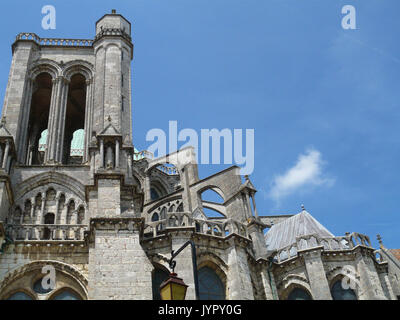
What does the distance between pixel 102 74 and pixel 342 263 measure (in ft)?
44.9

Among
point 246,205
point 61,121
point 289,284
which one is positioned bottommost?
point 289,284

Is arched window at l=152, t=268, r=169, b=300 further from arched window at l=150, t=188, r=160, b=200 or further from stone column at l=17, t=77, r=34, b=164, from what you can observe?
arched window at l=150, t=188, r=160, b=200

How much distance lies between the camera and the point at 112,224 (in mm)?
16281

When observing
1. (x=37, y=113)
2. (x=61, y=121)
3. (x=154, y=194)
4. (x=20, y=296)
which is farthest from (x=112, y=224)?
(x=154, y=194)

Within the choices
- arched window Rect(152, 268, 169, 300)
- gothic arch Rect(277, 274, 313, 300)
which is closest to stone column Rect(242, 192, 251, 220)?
gothic arch Rect(277, 274, 313, 300)

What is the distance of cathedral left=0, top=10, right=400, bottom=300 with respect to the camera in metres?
16.3

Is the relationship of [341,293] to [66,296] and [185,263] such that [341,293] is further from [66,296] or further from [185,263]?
[66,296]

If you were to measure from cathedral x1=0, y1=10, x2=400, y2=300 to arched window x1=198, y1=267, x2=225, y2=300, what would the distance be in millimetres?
42

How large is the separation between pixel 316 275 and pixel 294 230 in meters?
3.89

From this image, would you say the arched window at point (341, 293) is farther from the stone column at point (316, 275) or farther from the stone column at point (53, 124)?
the stone column at point (53, 124)

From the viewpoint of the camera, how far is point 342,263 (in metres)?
20.7

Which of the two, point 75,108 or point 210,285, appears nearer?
point 210,285
